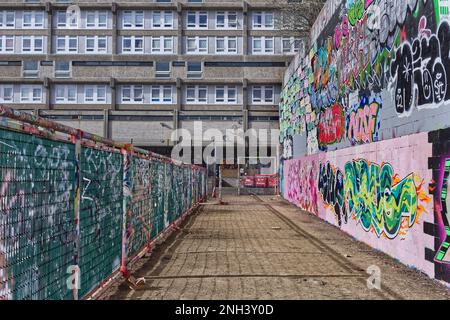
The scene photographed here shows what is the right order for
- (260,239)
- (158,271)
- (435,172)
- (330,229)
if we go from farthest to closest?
(330,229) < (260,239) < (158,271) < (435,172)

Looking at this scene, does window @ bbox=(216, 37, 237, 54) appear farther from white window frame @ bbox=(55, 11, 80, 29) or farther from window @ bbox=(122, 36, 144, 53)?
white window frame @ bbox=(55, 11, 80, 29)

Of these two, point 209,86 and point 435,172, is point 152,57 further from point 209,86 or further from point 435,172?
point 435,172

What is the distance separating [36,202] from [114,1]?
177 ft

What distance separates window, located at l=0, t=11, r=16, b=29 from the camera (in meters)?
55.5

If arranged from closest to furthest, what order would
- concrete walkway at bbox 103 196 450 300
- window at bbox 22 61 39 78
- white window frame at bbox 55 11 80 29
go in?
1. concrete walkway at bbox 103 196 450 300
2. window at bbox 22 61 39 78
3. white window frame at bbox 55 11 80 29

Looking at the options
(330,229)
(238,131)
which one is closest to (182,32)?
(238,131)

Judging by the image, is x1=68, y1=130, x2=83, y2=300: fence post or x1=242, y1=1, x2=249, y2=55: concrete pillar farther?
x1=242, y1=1, x2=249, y2=55: concrete pillar

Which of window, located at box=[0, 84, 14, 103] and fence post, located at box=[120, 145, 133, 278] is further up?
window, located at box=[0, 84, 14, 103]

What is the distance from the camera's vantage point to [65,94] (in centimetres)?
5481

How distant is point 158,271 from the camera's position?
8.67m

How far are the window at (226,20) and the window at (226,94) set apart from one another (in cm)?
653

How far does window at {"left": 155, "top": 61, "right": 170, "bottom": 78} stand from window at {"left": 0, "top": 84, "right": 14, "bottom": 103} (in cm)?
1503

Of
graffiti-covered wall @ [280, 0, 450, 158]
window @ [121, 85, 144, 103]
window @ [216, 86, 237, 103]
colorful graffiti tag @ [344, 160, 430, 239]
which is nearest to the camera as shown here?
graffiti-covered wall @ [280, 0, 450, 158]

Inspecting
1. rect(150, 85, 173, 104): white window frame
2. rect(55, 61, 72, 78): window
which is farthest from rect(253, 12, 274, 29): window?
rect(55, 61, 72, 78): window
